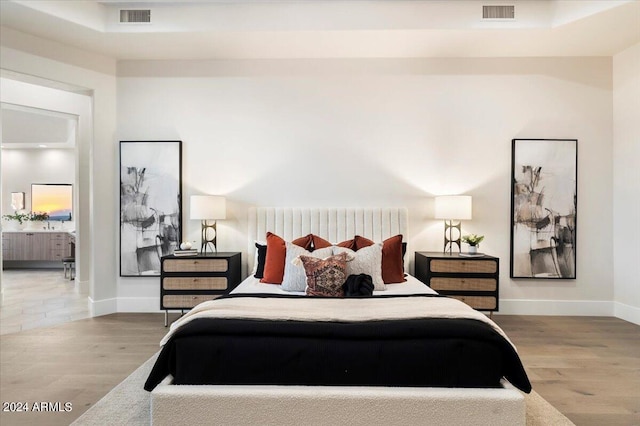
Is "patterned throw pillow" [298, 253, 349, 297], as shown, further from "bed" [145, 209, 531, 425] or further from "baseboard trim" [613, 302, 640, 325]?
"baseboard trim" [613, 302, 640, 325]

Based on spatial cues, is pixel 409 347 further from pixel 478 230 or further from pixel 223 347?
pixel 478 230

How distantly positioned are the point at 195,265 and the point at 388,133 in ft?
8.98

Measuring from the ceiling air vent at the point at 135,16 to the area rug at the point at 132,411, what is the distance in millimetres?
3495

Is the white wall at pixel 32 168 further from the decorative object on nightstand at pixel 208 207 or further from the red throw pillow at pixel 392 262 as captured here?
the red throw pillow at pixel 392 262

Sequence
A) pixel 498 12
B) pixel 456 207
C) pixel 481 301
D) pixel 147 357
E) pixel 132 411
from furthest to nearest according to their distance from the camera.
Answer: pixel 456 207, pixel 481 301, pixel 498 12, pixel 147 357, pixel 132 411

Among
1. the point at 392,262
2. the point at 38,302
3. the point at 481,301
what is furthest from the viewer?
the point at 38,302

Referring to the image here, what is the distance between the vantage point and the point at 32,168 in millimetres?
8133

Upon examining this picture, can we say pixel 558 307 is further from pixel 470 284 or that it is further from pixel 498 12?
pixel 498 12

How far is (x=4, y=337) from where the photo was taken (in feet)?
11.4

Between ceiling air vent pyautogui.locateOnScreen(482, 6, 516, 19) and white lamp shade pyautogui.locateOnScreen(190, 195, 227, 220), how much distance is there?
11.4 feet

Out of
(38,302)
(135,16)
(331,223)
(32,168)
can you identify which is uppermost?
(135,16)

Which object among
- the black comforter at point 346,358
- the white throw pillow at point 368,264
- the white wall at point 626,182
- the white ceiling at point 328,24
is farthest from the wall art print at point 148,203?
the white wall at point 626,182

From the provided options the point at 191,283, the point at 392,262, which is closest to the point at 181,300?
the point at 191,283

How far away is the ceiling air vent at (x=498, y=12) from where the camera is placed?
3619mm
